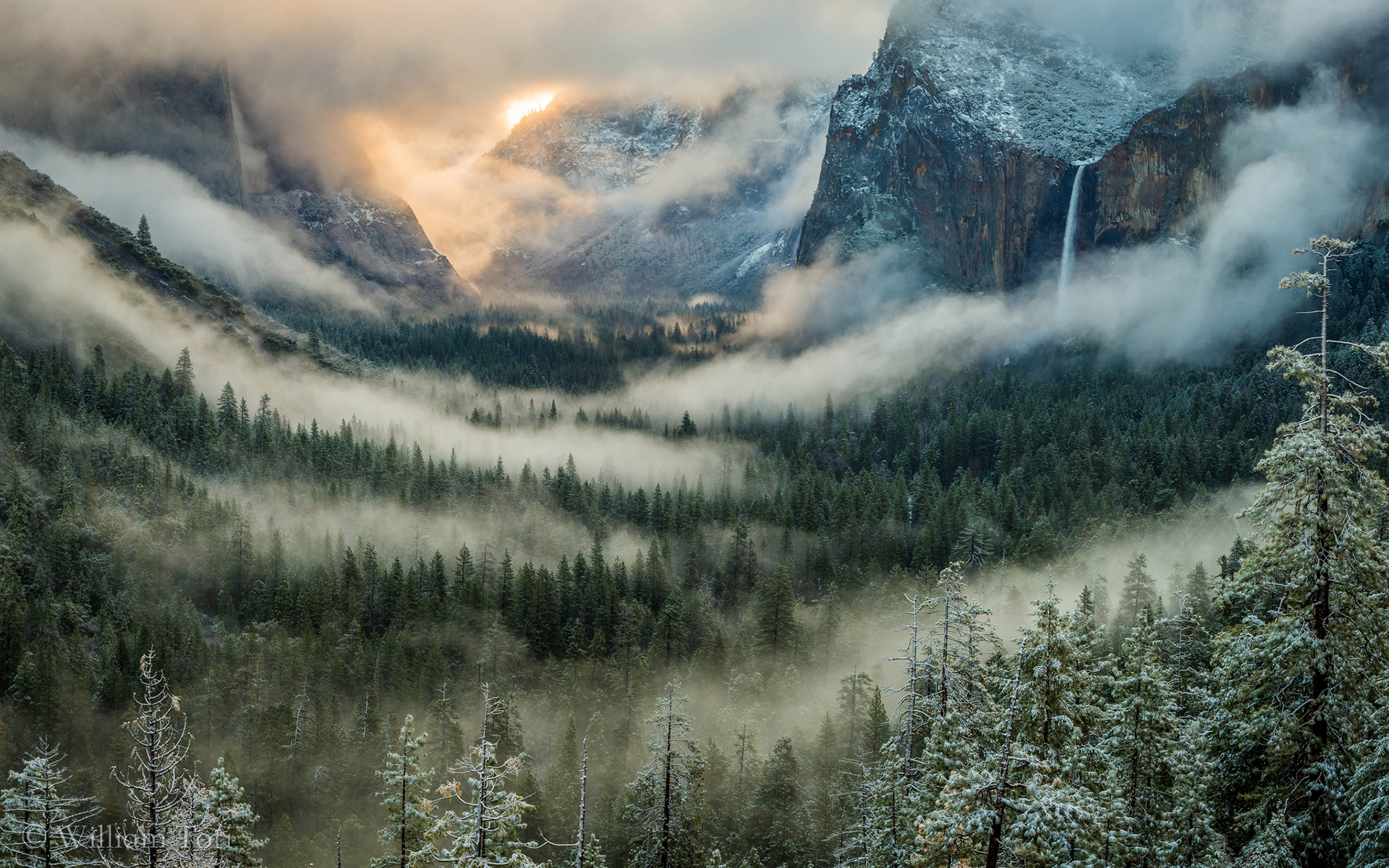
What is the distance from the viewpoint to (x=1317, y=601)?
18.6 metres

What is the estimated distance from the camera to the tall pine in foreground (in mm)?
17984

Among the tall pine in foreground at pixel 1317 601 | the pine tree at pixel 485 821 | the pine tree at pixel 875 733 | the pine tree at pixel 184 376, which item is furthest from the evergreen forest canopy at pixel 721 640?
the pine tree at pixel 184 376

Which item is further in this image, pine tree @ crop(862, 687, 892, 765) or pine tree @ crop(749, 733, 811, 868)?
pine tree @ crop(862, 687, 892, 765)

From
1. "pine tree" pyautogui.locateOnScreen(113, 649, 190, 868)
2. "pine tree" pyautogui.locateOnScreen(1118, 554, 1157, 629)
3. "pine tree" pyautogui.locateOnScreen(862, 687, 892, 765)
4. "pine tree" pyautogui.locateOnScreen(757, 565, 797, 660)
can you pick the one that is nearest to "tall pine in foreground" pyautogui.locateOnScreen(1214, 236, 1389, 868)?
"pine tree" pyautogui.locateOnScreen(113, 649, 190, 868)

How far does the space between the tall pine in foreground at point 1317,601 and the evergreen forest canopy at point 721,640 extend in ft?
0.26

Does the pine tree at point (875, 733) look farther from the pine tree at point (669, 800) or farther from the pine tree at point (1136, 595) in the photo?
the pine tree at point (669, 800)

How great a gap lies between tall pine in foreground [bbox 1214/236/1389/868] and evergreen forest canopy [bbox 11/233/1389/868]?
8cm

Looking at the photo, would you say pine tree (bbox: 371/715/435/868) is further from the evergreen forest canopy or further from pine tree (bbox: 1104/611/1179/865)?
pine tree (bbox: 1104/611/1179/865)

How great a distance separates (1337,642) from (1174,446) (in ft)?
425

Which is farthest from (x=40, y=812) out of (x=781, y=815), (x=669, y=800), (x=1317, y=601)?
(x=781, y=815)

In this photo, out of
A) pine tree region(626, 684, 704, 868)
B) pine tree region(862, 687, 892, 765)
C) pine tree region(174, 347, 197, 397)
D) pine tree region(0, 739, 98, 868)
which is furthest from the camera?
pine tree region(174, 347, 197, 397)

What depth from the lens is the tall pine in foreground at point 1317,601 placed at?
708 inches

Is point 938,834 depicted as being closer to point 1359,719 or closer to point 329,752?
point 1359,719

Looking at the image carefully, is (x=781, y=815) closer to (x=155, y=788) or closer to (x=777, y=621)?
(x=777, y=621)
